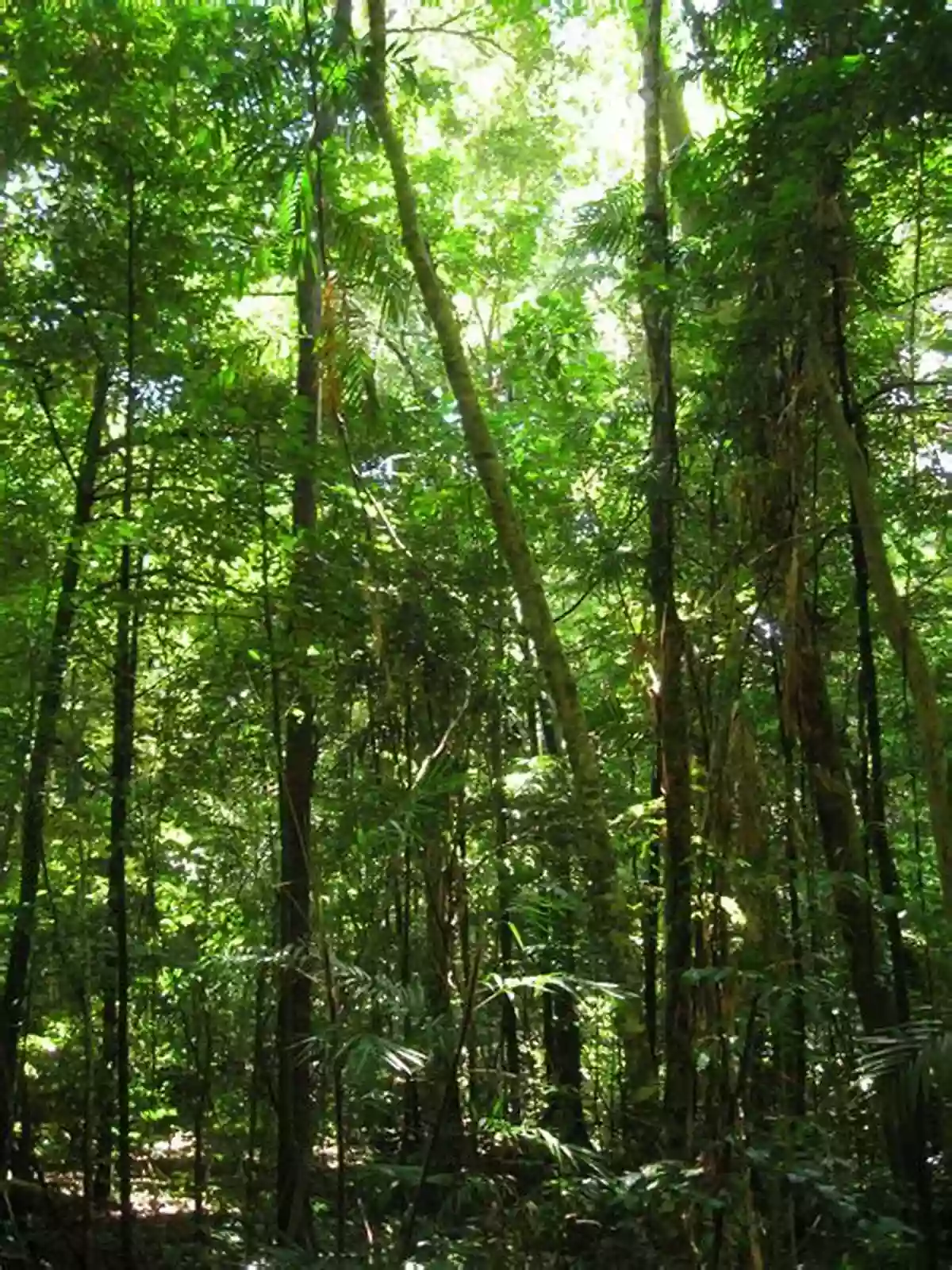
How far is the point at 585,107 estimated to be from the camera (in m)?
11.6

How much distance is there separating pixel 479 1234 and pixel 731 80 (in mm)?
5035

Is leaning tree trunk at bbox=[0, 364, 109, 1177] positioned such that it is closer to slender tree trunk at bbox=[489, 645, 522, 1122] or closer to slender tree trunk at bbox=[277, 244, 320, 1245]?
slender tree trunk at bbox=[277, 244, 320, 1245]

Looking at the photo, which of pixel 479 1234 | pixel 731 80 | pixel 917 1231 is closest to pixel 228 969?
pixel 479 1234

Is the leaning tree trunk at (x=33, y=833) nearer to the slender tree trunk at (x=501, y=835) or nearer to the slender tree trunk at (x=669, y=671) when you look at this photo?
the slender tree trunk at (x=501, y=835)

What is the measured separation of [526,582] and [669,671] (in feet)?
3.78

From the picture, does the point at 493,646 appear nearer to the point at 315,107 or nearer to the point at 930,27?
the point at 315,107

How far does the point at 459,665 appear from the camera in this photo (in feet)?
17.9

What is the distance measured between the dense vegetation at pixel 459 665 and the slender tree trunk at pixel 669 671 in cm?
3

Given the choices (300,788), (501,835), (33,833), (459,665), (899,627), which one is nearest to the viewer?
(899,627)

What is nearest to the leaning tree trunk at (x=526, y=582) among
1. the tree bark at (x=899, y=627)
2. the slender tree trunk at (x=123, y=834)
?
the slender tree trunk at (x=123, y=834)

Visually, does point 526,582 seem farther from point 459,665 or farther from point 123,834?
point 123,834

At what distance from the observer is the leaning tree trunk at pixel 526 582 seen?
5234 millimetres

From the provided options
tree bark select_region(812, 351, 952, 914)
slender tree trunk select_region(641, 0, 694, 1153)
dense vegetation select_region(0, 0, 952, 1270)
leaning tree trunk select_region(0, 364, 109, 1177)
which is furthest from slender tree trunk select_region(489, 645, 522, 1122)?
leaning tree trunk select_region(0, 364, 109, 1177)

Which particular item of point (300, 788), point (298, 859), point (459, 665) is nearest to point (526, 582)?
point (459, 665)
